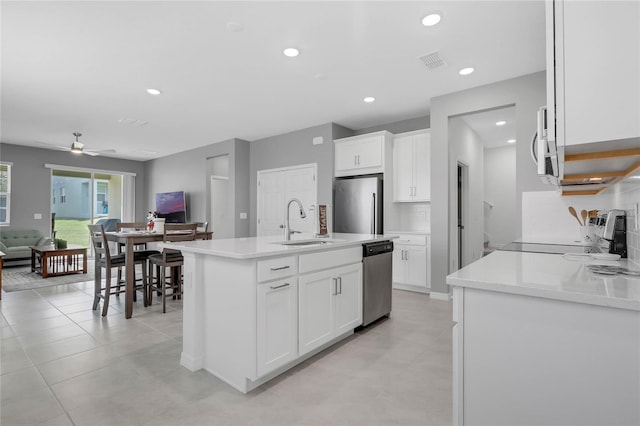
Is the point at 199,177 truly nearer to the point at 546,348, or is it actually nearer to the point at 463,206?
the point at 463,206

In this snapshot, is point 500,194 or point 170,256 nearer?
point 170,256

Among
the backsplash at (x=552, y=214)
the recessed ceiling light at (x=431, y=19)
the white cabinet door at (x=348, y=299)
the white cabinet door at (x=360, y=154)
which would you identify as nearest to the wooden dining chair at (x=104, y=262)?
the white cabinet door at (x=348, y=299)

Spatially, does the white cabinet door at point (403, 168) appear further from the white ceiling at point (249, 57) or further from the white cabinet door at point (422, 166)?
the white ceiling at point (249, 57)

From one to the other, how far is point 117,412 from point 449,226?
3.78 meters

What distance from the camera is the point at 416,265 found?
4.46 m

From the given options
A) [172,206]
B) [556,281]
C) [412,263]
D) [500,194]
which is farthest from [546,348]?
[172,206]

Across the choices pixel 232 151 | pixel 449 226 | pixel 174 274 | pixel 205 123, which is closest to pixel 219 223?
pixel 232 151

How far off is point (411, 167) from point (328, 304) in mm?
3013

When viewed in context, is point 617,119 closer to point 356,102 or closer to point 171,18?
point 171,18

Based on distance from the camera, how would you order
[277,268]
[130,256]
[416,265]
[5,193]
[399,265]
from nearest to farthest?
[277,268] < [130,256] < [416,265] < [399,265] < [5,193]

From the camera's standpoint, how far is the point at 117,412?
1704 millimetres

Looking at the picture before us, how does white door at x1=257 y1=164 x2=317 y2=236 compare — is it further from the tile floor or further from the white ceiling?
the tile floor

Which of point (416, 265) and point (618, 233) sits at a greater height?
point (618, 233)

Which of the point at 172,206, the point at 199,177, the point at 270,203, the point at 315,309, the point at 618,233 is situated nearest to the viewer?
the point at 618,233
